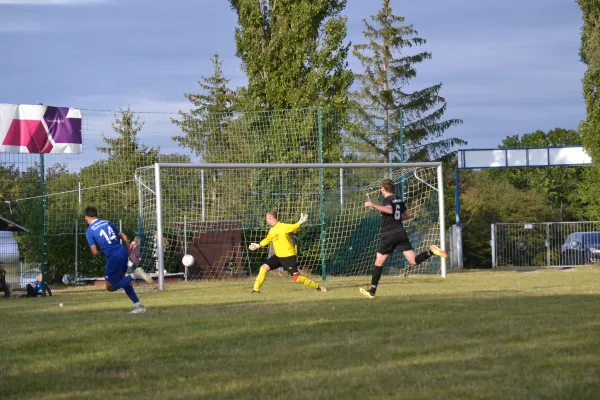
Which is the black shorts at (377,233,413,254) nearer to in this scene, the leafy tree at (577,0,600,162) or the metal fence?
the metal fence

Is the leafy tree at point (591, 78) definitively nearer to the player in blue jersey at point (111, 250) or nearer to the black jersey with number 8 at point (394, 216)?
the black jersey with number 8 at point (394, 216)

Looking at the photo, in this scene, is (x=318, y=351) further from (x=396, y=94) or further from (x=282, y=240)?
(x=396, y=94)

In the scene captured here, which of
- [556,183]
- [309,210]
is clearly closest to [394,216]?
[309,210]

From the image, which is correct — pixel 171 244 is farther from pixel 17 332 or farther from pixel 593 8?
pixel 593 8

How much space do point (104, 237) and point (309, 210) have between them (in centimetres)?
1163

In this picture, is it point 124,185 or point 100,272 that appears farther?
point 100,272

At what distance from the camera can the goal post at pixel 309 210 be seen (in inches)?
918

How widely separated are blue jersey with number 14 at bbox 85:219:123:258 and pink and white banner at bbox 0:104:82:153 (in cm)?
724

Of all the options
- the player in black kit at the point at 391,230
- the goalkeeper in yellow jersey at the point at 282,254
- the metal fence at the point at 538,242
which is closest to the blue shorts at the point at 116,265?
the goalkeeper in yellow jersey at the point at 282,254

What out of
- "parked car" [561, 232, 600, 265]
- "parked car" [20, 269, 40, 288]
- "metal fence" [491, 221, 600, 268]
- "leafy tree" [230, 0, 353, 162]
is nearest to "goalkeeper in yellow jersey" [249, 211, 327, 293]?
"parked car" [20, 269, 40, 288]

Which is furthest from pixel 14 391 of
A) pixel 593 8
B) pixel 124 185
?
pixel 593 8

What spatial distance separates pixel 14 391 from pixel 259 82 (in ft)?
80.5

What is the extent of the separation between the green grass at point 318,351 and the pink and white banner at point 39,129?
7.47m

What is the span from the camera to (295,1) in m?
30.8
